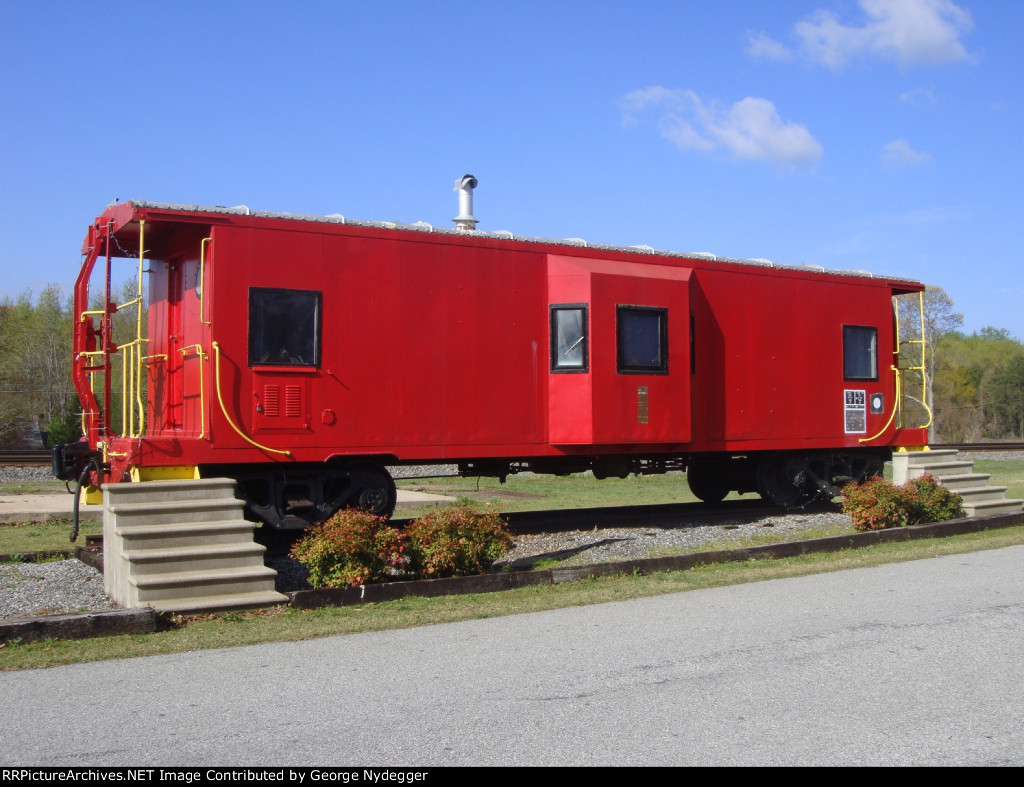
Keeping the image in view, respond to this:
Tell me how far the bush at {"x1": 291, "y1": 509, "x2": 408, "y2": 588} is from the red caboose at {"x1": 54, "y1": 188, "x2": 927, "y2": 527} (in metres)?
1.73

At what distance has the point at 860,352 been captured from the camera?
13.7m

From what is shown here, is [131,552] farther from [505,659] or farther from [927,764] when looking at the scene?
[927,764]

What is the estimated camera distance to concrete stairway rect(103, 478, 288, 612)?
7.13 metres

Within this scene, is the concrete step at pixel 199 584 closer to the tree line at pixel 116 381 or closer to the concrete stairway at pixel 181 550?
the concrete stairway at pixel 181 550

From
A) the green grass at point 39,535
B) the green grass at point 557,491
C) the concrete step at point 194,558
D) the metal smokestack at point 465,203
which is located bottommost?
the green grass at point 557,491

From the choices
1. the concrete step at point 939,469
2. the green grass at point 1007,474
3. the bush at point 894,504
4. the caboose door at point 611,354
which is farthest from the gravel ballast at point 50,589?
the green grass at point 1007,474

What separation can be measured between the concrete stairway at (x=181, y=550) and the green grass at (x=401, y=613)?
24 cm

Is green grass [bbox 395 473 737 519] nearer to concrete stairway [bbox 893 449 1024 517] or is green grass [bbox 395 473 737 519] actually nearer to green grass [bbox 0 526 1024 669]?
concrete stairway [bbox 893 449 1024 517]

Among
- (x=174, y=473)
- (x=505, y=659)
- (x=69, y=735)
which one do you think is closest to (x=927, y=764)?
(x=505, y=659)

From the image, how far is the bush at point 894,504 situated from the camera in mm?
10938

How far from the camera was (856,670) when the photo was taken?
531 cm

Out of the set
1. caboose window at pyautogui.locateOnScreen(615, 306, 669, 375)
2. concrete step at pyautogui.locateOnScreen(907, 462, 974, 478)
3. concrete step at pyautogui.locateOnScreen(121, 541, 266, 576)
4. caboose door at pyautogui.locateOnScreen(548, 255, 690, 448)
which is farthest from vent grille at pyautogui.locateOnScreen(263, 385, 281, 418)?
concrete step at pyautogui.locateOnScreen(907, 462, 974, 478)

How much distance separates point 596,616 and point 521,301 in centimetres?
472

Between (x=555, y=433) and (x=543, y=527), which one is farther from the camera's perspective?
(x=543, y=527)
